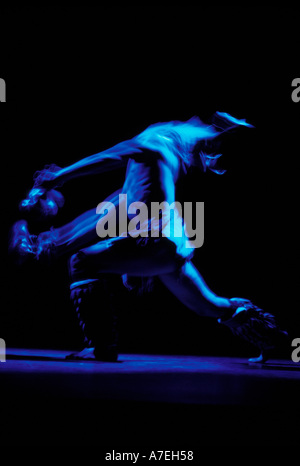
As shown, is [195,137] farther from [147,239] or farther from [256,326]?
[256,326]

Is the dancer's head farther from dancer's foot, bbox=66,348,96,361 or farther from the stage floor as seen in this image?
the stage floor

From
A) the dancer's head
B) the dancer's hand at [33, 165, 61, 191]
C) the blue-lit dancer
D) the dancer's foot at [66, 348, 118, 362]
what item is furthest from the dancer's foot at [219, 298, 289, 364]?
the dancer's hand at [33, 165, 61, 191]

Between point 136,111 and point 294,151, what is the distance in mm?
1033

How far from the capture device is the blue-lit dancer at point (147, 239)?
2.63 m

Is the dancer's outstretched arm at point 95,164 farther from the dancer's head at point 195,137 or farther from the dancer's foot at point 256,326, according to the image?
the dancer's foot at point 256,326

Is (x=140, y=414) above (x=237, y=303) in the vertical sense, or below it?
below

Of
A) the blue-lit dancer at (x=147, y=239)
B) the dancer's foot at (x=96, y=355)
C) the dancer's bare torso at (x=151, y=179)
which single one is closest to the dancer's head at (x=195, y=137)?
the blue-lit dancer at (x=147, y=239)

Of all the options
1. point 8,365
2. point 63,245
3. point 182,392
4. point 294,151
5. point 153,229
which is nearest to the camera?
point 182,392

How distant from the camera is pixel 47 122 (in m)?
3.69

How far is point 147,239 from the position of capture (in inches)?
103

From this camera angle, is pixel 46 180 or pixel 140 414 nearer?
pixel 140 414

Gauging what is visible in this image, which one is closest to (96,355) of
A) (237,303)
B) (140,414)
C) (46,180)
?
(237,303)

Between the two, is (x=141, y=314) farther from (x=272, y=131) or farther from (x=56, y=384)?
(x=56, y=384)

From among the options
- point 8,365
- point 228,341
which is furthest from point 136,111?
point 8,365
